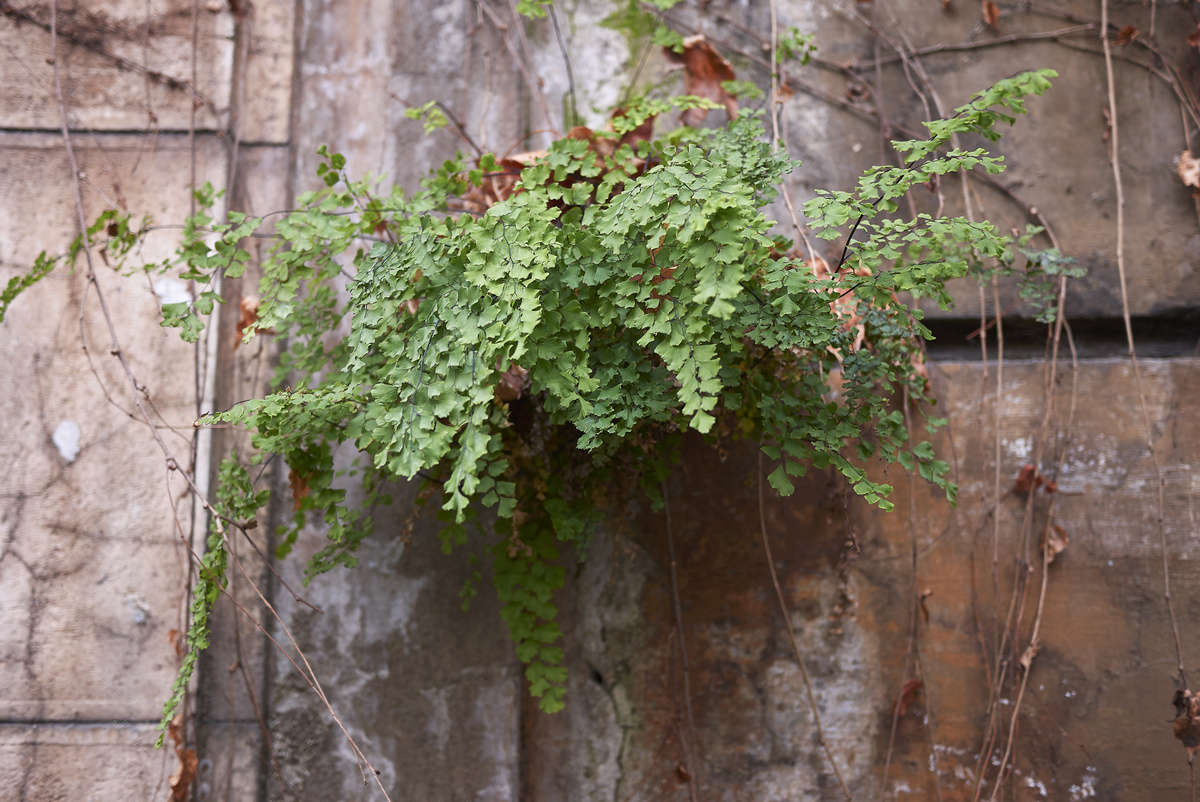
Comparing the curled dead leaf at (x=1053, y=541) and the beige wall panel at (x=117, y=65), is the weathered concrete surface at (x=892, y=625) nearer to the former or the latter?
the curled dead leaf at (x=1053, y=541)

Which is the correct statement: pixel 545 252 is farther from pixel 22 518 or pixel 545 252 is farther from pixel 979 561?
pixel 22 518

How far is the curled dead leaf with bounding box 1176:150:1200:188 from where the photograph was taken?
2143 millimetres

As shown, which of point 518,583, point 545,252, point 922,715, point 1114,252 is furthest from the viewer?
point 1114,252

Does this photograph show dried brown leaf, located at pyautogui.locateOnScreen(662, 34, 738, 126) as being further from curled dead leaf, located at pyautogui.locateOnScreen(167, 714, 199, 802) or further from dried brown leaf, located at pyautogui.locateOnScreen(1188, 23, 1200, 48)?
curled dead leaf, located at pyautogui.locateOnScreen(167, 714, 199, 802)

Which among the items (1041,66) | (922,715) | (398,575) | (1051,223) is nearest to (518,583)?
(398,575)

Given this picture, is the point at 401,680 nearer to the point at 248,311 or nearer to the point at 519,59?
the point at 248,311

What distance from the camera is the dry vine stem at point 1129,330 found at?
6.52ft

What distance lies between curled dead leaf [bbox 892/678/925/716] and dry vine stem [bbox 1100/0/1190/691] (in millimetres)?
690

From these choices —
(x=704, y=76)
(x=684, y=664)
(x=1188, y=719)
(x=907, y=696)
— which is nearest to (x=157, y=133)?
(x=704, y=76)

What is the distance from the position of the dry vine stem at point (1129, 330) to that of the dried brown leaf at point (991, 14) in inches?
12.7

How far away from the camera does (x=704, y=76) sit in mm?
2246

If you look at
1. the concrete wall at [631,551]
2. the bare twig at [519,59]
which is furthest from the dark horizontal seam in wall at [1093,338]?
the bare twig at [519,59]

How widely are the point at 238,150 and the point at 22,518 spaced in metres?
1.35

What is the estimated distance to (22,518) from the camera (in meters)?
2.15
